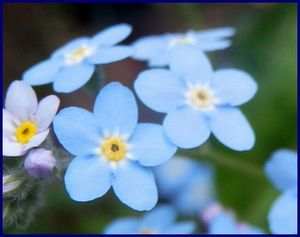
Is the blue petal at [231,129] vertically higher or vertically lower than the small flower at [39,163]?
lower

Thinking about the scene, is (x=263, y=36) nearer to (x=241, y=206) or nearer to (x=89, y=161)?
(x=241, y=206)

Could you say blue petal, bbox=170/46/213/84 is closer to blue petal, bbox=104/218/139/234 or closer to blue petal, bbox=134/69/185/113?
blue petal, bbox=134/69/185/113

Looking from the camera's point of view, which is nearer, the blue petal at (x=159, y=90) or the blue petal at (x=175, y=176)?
the blue petal at (x=159, y=90)

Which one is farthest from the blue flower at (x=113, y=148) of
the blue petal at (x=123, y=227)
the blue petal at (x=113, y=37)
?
the blue petal at (x=123, y=227)

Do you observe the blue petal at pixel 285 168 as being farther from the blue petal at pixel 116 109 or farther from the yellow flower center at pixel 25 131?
the yellow flower center at pixel 25 131

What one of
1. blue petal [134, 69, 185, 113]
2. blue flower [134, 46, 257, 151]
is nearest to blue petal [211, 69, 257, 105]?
blue flower [134, 46, 257, 151]

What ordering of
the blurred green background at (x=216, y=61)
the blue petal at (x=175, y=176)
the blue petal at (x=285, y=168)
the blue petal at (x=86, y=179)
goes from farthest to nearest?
the blue petal at (x=175, y=176)
the blurred green background at (x=216, y=61)
the blue petal at (x=285, y=168)
the blue petal at (x=86, y=179)

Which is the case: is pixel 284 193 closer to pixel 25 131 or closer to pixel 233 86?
pixel 233 86
